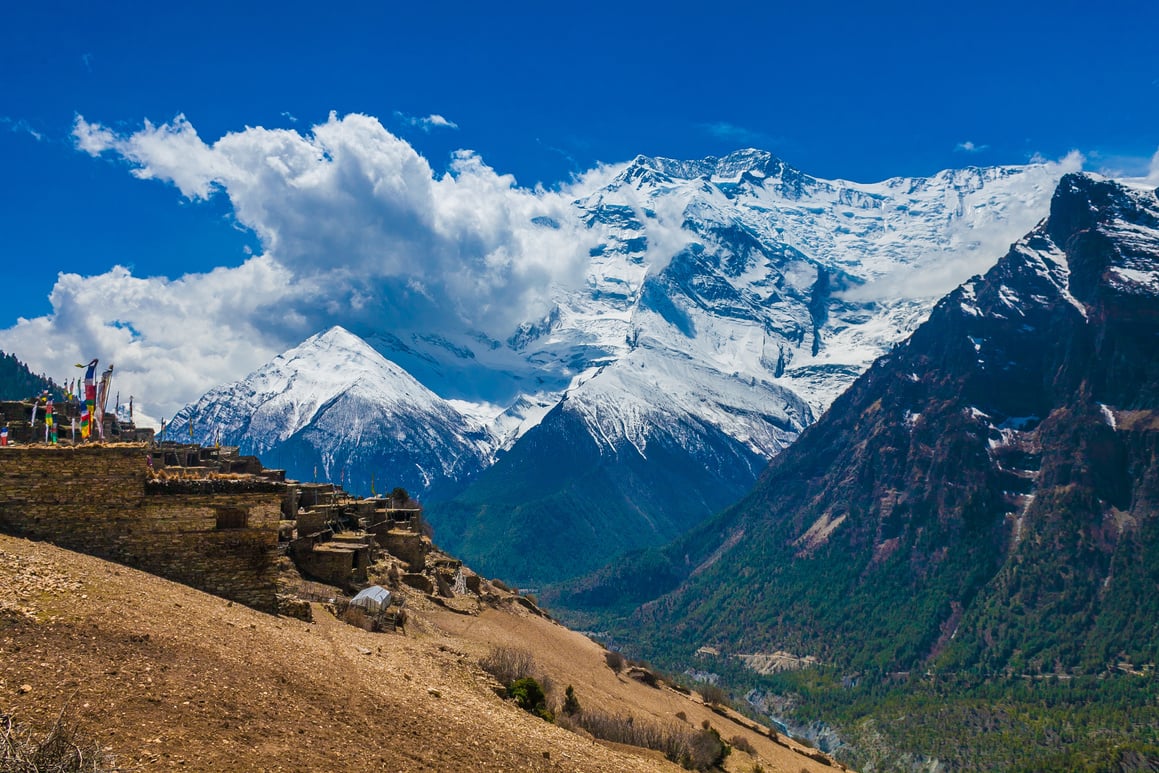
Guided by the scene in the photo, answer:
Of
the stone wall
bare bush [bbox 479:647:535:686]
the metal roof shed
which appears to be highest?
the stone wall

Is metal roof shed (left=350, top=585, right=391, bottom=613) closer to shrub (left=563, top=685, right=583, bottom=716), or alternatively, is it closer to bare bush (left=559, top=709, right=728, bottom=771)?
shrub (left=563, top=685, right=583, bottom=716)

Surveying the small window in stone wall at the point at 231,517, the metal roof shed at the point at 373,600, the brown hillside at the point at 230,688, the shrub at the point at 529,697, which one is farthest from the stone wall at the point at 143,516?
the shrub at the point at 529,697

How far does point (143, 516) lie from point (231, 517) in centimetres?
309

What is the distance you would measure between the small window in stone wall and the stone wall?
0.04 m

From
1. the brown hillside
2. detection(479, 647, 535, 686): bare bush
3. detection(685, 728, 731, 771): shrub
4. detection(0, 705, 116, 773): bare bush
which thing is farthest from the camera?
detection(685, 728, 731, 771): shrub

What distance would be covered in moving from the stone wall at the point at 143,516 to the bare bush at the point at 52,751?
548 inches

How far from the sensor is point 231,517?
36312mm

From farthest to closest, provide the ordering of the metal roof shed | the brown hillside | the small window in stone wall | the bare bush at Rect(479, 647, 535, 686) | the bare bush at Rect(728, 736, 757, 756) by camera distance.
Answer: the bare bush at Rect(728, 736, 757, 756), the metal roof shed, the bare bush at Rect(479, 647, 535, 686), the small window in stone wall, the brown hillside

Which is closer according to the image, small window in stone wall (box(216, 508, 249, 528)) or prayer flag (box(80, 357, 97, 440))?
small window in stone wall (box(216, 508, 249, 528))

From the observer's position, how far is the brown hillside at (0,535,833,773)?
75.1ft

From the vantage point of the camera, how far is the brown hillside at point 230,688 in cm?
2289

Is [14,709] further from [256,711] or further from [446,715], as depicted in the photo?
[446,715]

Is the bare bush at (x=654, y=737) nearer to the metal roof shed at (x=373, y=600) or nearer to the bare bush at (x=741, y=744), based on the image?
the bare bush at (x=741, y=744)

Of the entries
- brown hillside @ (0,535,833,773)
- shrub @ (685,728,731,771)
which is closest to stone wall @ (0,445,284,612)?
brown hillside @ (0,535,833,773)
